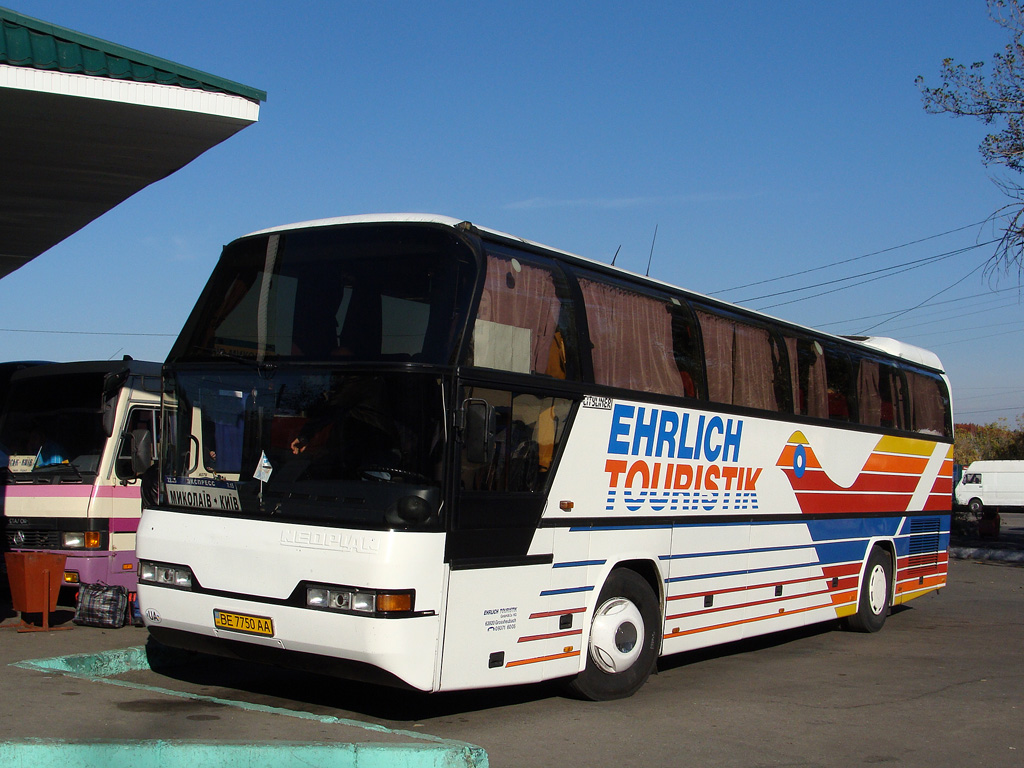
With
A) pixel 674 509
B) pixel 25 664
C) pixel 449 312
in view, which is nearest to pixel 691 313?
pixel 674 509

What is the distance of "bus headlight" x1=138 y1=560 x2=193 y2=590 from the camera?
23.1 ft

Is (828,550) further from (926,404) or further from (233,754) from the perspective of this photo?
(233,754)

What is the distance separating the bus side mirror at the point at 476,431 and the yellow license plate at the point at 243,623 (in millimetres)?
1714

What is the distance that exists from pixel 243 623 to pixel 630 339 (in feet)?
12.9

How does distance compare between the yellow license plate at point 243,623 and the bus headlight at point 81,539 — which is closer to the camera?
the yellow license plate at point 243,623

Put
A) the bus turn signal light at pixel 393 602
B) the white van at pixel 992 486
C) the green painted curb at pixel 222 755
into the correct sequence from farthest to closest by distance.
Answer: the white van at pixel 992 486, the bus turn signal light at pixel 393 602, the green painted curb at pixel 222 755

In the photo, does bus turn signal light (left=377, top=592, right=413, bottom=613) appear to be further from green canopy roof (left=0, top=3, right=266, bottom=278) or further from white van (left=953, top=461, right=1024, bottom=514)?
white van (left=953, top=461, right=1024, bottom=514)

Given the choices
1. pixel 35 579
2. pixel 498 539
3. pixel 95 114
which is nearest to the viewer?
pixel 498 539

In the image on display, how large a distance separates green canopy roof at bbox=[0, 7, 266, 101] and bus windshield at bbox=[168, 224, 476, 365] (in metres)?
3.18

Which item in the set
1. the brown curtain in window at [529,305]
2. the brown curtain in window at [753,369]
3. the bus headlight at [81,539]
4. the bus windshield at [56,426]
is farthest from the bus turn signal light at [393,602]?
the bus windshield at [56,426]

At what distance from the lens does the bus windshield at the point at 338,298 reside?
665 centimetres

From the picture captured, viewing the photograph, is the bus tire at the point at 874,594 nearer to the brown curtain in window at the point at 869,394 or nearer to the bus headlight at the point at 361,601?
the brown curtain in window at the point at 869,394

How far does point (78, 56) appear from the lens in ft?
30.9

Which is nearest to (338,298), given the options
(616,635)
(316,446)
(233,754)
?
(316,446)
